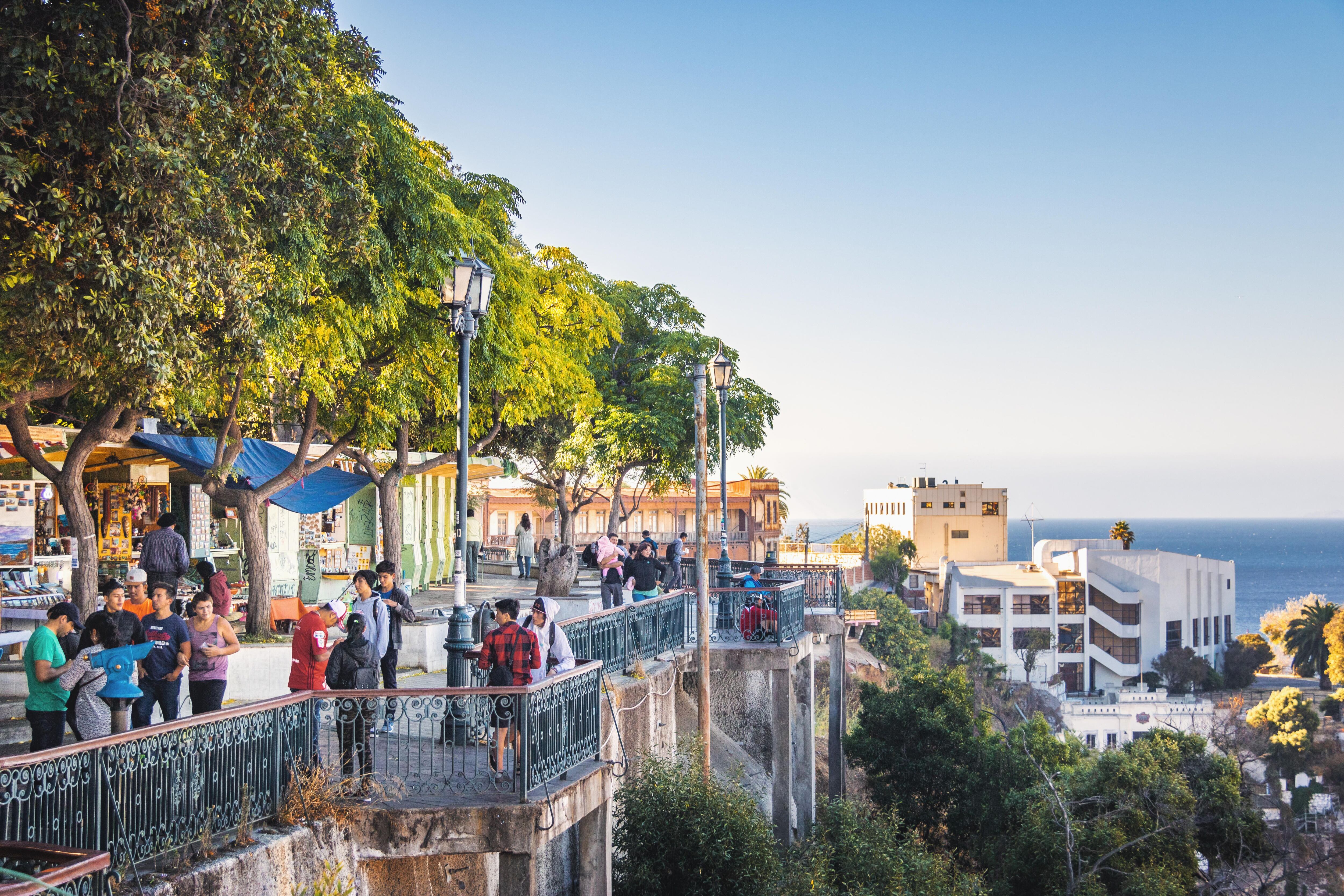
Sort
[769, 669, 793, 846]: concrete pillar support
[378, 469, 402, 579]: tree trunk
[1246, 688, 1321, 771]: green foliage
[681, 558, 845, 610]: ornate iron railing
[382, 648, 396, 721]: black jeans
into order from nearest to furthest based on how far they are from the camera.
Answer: [382, 648, 396, 721]: black jeans
[769, 669, 793, 846]: concrete pillar support
[378, 469, 402, 579]: tree trunk
[681, 558, 845, 610]: ornate iron railing
[1246, 688, 1321, 771]: green foliage

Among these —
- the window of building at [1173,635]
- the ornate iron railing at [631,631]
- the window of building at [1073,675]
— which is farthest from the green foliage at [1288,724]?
the ornate iron railing at [631,631]

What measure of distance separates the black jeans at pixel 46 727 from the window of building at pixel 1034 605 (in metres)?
75.4

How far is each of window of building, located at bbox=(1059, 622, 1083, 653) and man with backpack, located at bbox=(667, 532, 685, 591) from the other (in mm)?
60167

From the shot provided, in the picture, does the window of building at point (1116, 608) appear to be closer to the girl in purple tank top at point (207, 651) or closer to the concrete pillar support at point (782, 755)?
the concrete pillar support at point (782, 755)

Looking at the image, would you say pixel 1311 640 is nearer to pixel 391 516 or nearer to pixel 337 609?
pixel 391 516

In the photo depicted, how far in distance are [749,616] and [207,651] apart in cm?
1135

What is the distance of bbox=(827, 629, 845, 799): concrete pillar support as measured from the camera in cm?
2381

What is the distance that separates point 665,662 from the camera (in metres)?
15.2

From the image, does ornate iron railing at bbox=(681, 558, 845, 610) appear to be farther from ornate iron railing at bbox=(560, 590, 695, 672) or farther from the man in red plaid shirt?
the man in red plaid shirt

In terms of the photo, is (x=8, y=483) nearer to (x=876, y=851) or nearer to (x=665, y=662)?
(x=665, y=662)

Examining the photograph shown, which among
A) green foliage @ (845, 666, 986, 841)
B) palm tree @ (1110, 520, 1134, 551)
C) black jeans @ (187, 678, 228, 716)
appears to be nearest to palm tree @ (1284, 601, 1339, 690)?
palm tree @ (1110, 520, 1134, 551)

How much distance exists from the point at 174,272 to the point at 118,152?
3.64 feet

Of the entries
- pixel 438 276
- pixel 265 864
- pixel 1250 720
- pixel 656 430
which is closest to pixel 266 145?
pixel 438 276

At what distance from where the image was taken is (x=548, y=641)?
978cm
